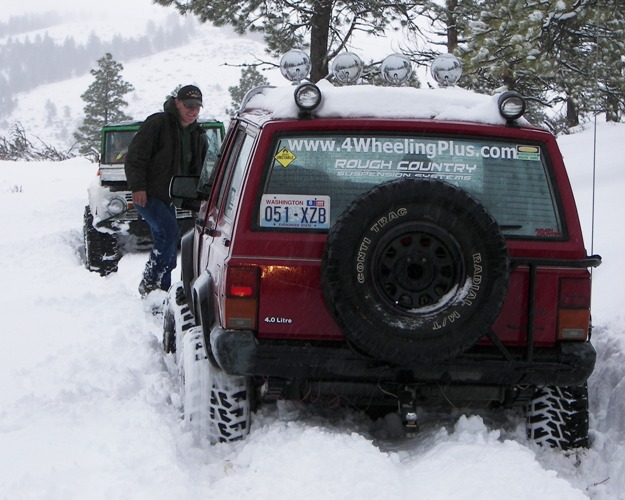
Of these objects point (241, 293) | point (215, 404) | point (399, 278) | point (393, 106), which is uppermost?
point (393, 106)

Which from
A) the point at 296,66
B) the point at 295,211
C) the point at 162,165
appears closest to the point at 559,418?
the point at 295,211

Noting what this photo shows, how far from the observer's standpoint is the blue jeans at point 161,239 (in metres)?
7.18

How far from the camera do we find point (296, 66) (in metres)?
5.33

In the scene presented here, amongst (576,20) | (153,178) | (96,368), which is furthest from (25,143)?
(96,368)

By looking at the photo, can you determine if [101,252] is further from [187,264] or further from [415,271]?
[415,271]

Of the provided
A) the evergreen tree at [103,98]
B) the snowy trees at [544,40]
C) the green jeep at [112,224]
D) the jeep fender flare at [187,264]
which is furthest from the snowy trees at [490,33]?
the evergreen tree at [103,98]

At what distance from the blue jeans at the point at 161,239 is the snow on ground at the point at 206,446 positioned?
1.87 ft

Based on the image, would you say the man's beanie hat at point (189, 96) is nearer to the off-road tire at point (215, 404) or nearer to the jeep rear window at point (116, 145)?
the off-road tire at point (215, 404)

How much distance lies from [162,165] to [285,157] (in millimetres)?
3504

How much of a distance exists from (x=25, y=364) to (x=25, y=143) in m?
30.9

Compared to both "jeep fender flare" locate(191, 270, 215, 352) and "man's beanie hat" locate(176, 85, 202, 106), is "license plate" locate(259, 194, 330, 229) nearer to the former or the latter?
"jeep fender flare" locate(191, 270, 215, 352)

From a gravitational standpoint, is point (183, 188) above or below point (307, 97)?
below

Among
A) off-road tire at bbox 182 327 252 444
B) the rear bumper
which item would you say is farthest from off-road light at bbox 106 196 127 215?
the rear bumper

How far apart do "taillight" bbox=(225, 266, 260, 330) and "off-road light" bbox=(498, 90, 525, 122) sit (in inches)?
54.9
